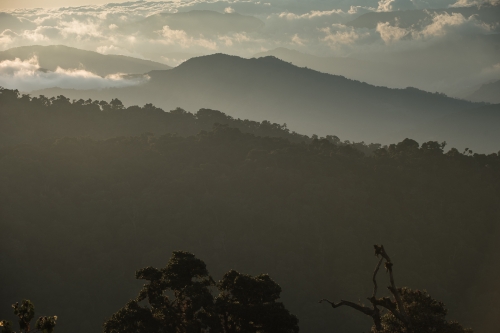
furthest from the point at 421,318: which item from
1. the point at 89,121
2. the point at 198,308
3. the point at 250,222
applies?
the point at 89,121

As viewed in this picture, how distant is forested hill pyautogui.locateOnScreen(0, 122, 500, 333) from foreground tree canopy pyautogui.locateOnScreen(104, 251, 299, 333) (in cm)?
3115

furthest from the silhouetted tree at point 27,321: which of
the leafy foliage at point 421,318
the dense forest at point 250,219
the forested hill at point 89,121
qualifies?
the forested hill at point 89,121

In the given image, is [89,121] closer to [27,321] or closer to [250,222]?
[250,222]

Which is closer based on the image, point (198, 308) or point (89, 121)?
point (198, 308)

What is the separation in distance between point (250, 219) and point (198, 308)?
43556mm

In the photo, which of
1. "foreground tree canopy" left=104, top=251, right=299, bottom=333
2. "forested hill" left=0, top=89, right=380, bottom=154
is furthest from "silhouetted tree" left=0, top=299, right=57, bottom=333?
"forested hill" left=0, top=89, right=380, bottom=154

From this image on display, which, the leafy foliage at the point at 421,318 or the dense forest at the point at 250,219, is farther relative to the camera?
the dense forest at the point at 250,219

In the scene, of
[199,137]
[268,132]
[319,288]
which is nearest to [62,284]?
[319,288]

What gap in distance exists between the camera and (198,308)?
26156 millimetres

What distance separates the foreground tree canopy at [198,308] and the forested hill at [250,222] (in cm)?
3115

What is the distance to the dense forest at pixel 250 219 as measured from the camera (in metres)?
58.7

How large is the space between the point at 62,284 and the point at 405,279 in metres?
41.8

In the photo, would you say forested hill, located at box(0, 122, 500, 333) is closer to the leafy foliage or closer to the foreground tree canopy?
the foreground tree canopy

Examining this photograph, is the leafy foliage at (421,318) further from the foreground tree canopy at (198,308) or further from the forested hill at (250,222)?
the forested hill at (250,222)
